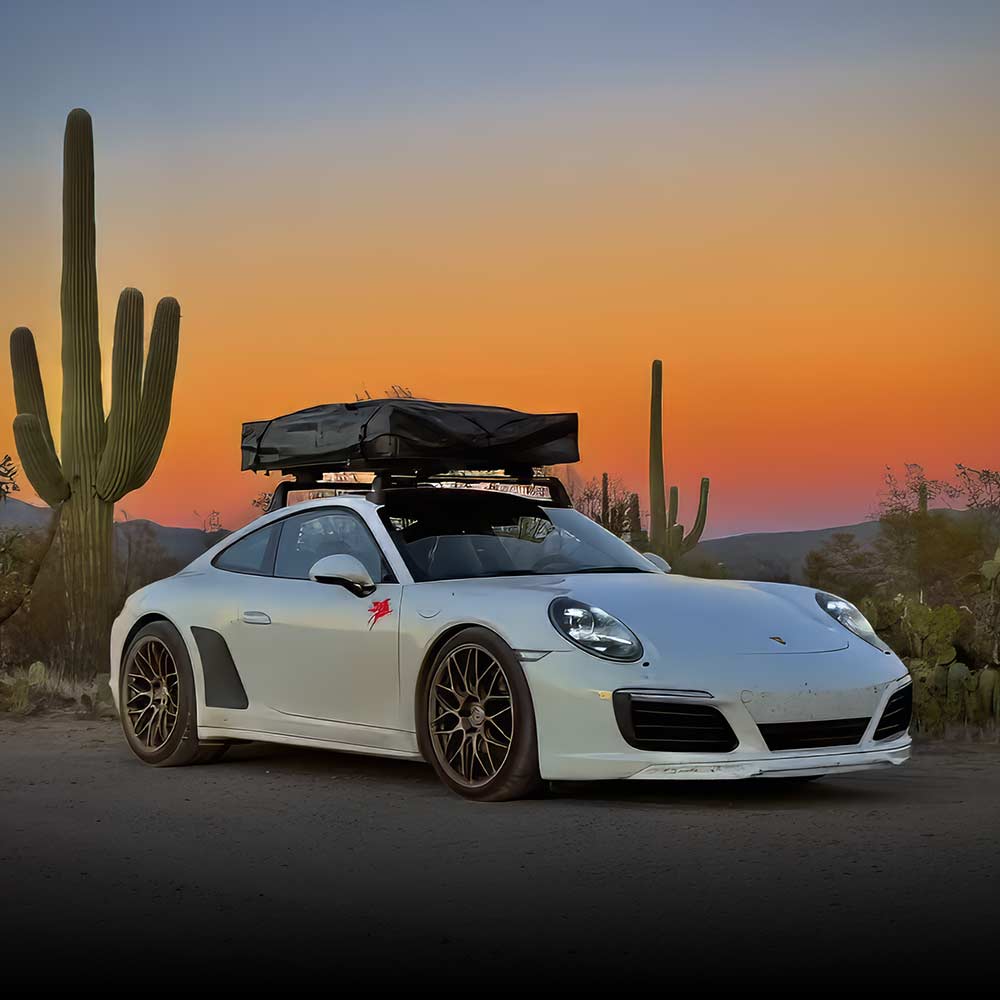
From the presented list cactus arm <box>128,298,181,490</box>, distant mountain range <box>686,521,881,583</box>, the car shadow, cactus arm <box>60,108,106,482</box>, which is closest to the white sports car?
the car shadow

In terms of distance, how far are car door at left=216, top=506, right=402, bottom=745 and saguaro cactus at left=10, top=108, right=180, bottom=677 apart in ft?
33.6

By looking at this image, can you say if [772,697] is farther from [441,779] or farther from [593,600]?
[441,779]

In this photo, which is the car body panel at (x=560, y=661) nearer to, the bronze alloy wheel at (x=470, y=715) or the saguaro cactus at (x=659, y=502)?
the bronze alloy wheel at (x=470, y=715)

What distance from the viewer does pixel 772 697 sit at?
766 cm

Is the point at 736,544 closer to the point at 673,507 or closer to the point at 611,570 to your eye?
the point at 673,507

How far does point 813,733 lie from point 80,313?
14468mm

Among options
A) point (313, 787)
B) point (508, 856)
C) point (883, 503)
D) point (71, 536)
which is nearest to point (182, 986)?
point (508, 856)

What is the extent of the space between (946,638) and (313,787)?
216 inches

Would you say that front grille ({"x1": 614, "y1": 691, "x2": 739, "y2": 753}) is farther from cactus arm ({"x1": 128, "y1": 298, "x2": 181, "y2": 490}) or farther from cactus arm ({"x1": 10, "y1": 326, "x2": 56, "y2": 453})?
cactus arm ({"x1": 10, "y1": 326, "x2": 56, "y2": 453})

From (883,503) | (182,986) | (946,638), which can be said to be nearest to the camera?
(182,986)

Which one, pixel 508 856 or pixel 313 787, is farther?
pixel 313 787

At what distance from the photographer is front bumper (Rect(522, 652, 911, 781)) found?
7.59 m

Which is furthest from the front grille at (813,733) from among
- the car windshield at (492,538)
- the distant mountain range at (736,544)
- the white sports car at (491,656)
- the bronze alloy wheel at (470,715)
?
the distant mountain range at (736,544)

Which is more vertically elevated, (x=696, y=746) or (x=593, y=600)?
(x=593, y=600)
